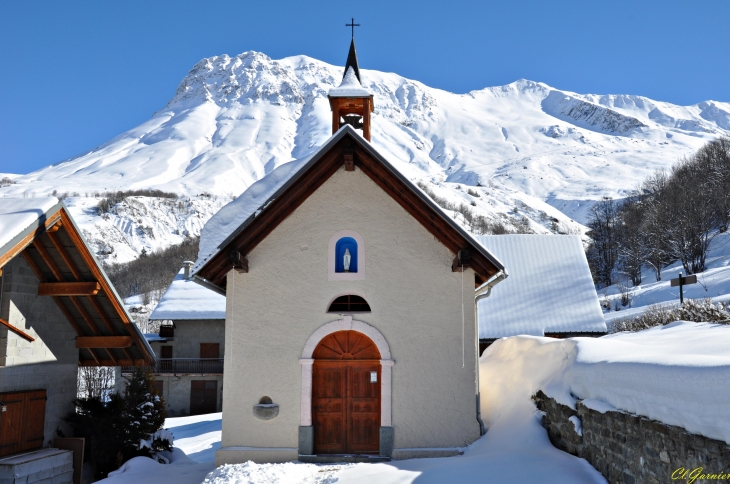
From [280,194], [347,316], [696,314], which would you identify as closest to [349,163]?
[280,194]

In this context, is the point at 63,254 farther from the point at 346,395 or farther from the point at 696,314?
the point at 696,314

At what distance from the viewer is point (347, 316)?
43.5ft

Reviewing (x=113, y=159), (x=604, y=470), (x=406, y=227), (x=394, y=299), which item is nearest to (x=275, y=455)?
(x=394, y=299)

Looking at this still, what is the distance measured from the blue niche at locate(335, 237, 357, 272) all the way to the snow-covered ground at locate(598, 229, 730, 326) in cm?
1844

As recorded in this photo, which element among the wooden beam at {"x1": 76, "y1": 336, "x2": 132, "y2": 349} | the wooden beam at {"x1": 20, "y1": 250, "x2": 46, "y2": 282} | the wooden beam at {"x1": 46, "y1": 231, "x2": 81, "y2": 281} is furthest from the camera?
the wooden beam at {"x1": 76, "y1": 336, "x2": 132, "y2": 349}

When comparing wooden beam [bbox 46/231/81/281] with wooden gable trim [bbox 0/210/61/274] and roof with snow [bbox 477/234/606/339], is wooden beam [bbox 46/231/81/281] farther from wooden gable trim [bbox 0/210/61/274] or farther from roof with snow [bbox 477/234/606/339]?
roof with snow [bbox 477/234/606/339]

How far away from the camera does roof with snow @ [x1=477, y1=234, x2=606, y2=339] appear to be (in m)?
25.4

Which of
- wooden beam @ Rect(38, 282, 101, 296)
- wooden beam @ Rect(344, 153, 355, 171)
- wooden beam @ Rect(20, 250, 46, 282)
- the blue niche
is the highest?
wooden beam @ Rect(344, 153, 355, 171)

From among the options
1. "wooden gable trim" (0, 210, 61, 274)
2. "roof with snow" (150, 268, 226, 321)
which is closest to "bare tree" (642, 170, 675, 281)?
"roof with snow" (150, 268, 226, 321)

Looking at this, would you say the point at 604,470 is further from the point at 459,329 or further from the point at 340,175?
the point at 340,175

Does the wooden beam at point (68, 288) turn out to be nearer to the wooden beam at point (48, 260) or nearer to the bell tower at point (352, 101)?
the wooden beam at point (48, 260)

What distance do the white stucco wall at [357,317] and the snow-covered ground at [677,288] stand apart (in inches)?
679

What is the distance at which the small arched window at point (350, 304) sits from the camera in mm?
13531

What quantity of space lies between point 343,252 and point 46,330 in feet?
20.3
